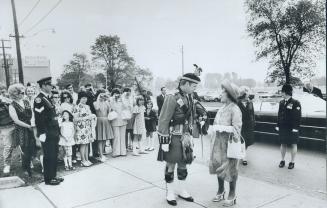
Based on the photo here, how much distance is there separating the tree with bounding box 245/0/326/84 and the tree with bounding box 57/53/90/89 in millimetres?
19169

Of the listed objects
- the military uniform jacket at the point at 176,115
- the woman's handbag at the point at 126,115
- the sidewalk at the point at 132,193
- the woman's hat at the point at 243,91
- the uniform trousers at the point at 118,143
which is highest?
the woman's hat at the point at 243,91

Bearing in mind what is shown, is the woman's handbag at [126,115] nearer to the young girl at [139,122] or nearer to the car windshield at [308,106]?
the young girl at [139,122]

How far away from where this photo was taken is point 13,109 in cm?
522

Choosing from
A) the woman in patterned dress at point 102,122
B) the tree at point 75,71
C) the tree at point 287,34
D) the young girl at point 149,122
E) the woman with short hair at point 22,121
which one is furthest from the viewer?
the tree at point 287,34

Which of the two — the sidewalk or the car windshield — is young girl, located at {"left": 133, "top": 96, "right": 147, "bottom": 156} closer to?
the sidewalk

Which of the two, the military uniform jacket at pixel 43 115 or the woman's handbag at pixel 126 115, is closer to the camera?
the military uniform jacket at pixel 43 115

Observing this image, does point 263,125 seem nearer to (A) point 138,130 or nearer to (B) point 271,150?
→ (B) point 271,150

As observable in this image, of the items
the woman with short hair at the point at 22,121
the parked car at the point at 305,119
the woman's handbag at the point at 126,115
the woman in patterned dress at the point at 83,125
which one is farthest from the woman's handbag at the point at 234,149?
the parked car at the point at 305,119

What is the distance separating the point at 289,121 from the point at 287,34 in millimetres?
21117

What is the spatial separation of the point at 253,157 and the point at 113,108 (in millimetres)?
3033

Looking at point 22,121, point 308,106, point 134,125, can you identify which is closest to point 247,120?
point 308,106

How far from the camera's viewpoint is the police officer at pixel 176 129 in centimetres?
415

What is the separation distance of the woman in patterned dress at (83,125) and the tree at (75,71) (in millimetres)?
599

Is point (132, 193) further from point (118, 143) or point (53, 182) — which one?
point (118, 143)
